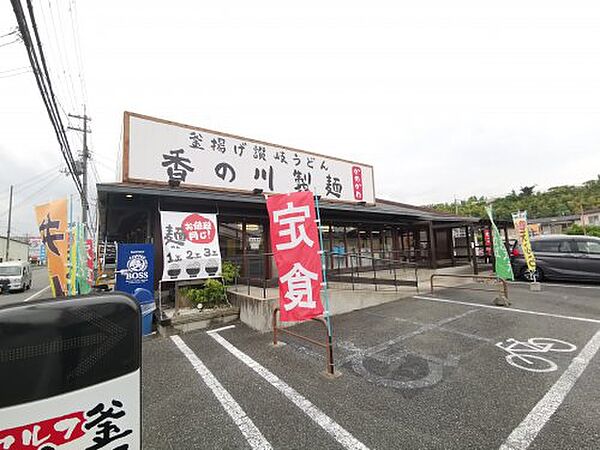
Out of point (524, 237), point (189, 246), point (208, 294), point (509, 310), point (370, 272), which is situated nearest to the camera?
point (509, 310)

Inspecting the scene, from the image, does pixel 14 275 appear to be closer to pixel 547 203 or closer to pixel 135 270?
pixel 135 270

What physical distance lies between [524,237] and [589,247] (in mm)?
3163

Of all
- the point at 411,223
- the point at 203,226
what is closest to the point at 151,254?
the point at 203,226

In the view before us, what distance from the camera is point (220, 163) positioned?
28.2ft

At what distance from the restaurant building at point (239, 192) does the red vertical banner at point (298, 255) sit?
10.1 feet

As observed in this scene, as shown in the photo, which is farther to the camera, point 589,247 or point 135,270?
point 589,247

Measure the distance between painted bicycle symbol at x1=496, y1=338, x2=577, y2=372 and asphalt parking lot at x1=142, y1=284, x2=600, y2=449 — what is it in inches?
1.0

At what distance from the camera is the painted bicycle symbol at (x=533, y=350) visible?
139 inches

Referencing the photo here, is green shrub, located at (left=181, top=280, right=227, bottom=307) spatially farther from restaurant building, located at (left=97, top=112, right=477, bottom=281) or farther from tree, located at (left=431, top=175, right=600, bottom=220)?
tree, located at (left=431, top=175, right=600, bottom=220)

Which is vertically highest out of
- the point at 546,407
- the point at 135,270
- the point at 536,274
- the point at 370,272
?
the point at 135,270

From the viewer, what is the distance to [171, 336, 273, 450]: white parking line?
2342mm

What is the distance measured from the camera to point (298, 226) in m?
3.79

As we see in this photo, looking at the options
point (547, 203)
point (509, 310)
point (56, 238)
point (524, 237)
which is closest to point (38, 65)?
point (56, 238)

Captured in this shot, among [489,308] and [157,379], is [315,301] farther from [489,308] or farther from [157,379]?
[489,308]
